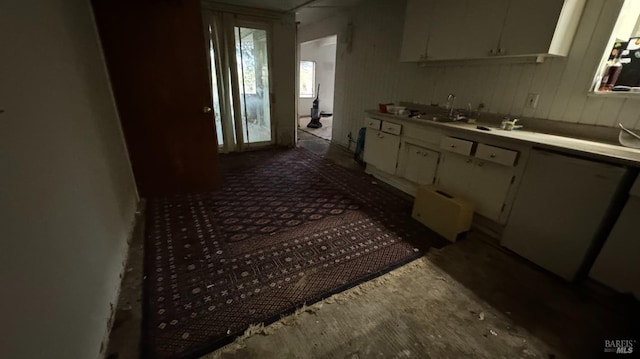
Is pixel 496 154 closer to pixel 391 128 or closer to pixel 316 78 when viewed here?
pixel 391 128

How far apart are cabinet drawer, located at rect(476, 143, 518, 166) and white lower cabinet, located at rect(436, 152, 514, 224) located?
50 millimetres

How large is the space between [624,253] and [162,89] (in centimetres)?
378

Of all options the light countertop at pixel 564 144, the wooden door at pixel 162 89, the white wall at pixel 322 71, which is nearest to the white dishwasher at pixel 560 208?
the light countertop at pixel 564 144

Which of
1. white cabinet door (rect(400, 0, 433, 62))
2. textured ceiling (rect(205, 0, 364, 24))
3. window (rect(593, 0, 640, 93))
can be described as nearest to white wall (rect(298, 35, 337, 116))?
textured ceiling (rect(205, 0, 364, 24))

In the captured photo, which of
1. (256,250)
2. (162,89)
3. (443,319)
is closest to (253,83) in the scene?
(162,89)

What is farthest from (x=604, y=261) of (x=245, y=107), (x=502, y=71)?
(x=245, y=107)

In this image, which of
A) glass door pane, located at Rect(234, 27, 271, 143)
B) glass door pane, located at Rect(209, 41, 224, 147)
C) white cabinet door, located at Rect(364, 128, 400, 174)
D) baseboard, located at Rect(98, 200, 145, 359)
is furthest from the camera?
glass door pane, located at Rect(234, 27, 271, 143)

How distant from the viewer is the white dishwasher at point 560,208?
160 cm

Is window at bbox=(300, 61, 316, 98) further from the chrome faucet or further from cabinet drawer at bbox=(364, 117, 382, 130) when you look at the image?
the chrome faucet

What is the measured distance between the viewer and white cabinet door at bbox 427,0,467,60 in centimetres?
253

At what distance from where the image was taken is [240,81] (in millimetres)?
4219

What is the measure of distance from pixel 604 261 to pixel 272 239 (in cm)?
225

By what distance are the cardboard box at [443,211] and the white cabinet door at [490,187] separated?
6.0 inches

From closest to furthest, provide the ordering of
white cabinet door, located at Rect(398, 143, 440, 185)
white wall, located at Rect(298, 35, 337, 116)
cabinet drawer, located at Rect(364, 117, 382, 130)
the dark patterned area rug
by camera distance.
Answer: the dark patterned area rug < white cabinet door, located at Rect(398, 143, 440, 185) < cabinet drawer, located at Rect(364, 117, 382, 130) < white wall, located at Rect(298, 35, 337, 116)
